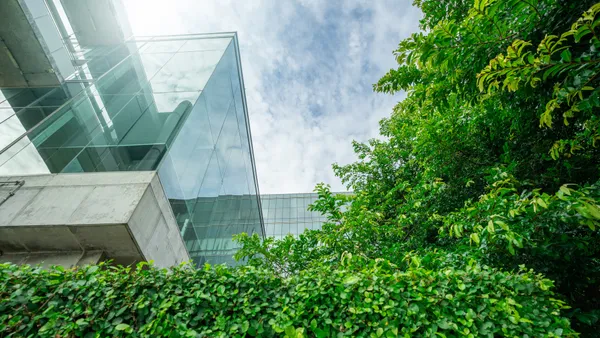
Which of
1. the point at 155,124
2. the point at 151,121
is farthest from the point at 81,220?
the point at 151,121

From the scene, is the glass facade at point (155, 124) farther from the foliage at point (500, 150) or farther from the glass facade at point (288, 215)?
the glass facade at point (288, 215)

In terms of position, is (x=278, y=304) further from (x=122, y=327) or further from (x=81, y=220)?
(x=81, y=220)

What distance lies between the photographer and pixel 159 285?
9.57ft

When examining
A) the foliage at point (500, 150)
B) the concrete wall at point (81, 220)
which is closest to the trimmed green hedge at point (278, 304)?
the foliage at point (500, 150)

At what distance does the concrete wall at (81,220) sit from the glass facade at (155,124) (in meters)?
0.65

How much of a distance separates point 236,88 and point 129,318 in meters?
12.6

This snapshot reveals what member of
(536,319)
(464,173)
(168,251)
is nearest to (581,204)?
(536,319)

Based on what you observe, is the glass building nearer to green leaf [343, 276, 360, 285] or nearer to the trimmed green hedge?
the trimmed green hedge

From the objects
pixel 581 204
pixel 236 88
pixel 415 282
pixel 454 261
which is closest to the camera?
pixel 581 204

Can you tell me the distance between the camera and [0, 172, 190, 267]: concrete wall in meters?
4.97

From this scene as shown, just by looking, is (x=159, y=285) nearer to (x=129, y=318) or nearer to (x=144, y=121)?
(x=129, y=318)

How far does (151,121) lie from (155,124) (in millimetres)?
258

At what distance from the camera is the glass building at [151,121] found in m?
6.64

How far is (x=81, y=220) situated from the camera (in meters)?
5.00
